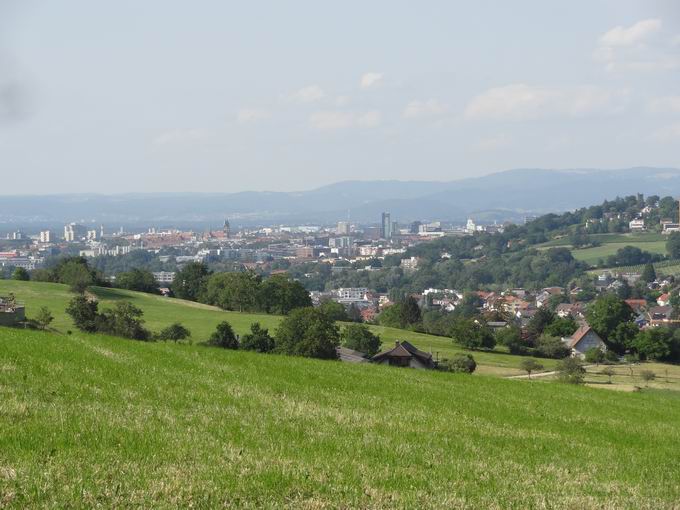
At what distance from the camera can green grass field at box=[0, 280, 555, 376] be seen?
2347 inches

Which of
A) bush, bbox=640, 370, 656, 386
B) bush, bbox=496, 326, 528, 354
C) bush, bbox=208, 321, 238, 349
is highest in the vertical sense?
bush, bbox=208, 321, 238, 349

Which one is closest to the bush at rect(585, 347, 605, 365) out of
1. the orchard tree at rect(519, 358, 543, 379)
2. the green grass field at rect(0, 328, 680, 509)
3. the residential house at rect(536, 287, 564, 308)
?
the orchard tree at rect(519, 358, 543, 379)

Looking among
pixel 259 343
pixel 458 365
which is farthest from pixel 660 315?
pixel 259 343

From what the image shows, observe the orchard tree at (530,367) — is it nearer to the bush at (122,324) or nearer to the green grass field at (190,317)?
the green grass field at (190,317)

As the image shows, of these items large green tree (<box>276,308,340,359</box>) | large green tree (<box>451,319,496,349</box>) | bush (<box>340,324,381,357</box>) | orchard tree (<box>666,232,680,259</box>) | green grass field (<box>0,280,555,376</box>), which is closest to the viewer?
large green tree (<box>276,308,340,359</box>)

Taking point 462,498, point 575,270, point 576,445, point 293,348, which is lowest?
point 575,270

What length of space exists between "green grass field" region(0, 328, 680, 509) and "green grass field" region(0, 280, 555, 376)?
36908 mm

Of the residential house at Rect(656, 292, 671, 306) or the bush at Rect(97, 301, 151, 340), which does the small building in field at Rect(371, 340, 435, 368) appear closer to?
the bush at Rect(97, 301, 151, 340)

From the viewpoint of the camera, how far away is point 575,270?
7288 inches

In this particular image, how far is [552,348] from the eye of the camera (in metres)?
73.1

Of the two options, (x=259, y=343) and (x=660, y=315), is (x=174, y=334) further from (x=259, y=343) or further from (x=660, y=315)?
(x=660, y=315)

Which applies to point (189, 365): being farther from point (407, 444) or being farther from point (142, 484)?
point (142, 484)

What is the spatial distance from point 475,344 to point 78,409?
198 ft

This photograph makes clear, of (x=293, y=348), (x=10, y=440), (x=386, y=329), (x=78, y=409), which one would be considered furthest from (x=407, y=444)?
(x=386, y=329)
